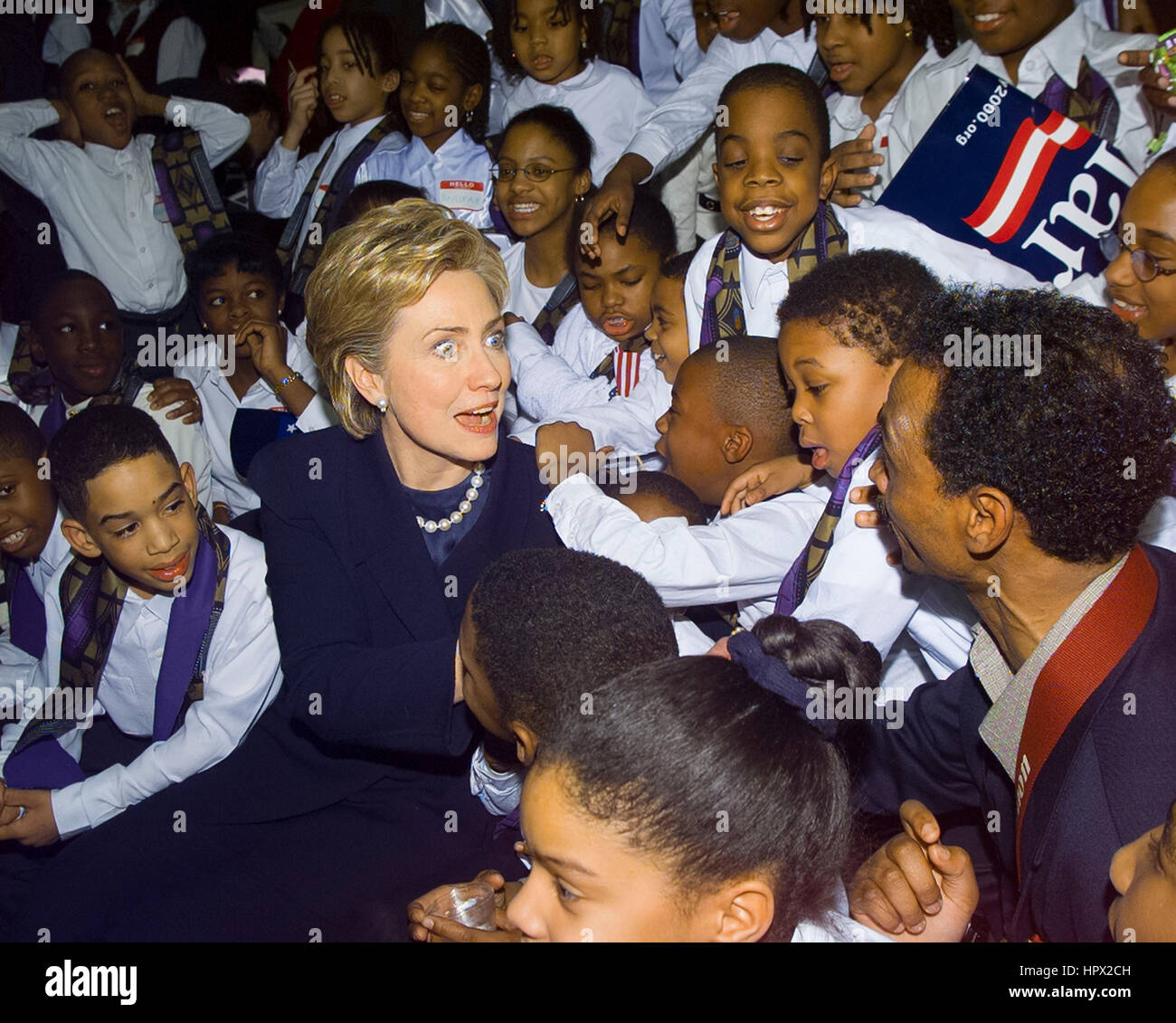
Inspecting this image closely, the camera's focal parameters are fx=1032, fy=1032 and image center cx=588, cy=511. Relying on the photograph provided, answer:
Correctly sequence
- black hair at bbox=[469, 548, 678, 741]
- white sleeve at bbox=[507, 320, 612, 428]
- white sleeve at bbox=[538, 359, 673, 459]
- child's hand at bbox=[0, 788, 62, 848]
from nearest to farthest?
black hair at bbox=[469, 548, 678, 741], child's hand at bbox=[0, 788, 62, 848], white sleeve at bbox=[538, 359, 673, 459], white sleeve at bbox=[507, 320, 612, 428]

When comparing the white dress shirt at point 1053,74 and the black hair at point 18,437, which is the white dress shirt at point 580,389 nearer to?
the white dress shirt at point 1053,74

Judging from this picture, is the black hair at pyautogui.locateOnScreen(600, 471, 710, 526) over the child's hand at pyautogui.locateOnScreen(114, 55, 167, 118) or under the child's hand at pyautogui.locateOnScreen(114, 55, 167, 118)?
under

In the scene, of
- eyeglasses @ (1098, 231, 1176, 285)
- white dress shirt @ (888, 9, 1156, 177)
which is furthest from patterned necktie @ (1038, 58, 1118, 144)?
eyeglasses @ (1098, 231, 1176, 285)

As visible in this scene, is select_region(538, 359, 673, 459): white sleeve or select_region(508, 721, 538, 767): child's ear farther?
select_region(538, 359, 673, 459): white sleeve

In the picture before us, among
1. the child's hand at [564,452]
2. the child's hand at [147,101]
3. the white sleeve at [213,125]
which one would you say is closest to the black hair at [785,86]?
the child's hand at [564,452]

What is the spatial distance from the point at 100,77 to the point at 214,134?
1.60 ft

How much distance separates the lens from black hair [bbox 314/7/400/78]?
13.7 feet

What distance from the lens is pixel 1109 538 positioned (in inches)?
56.3

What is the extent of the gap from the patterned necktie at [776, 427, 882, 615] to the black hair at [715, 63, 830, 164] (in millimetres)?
1115

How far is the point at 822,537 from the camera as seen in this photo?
2025mm

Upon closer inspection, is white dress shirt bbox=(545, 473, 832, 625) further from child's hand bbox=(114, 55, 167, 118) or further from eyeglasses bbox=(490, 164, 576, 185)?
child's hand bbox=(114, 55, 167, 118)

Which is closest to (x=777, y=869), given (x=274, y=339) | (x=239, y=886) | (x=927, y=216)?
(x=239, y=886)

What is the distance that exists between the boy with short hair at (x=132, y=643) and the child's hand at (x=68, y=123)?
2.28 m

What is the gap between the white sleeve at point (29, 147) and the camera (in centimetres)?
415
